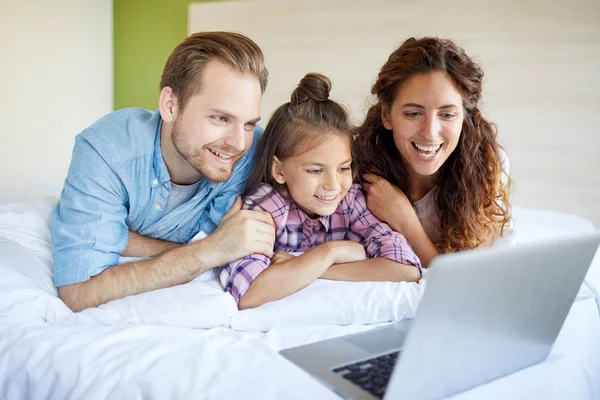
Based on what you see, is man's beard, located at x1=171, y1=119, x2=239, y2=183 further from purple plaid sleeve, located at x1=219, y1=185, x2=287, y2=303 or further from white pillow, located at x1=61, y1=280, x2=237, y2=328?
white pillow, located at x1=61, y1=280, x2=237, y2=328

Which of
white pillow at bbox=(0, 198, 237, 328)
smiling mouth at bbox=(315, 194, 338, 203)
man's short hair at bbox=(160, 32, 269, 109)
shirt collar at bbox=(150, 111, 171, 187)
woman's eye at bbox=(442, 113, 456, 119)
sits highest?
man's short hair at bbox=(160, 32, 269, 109)

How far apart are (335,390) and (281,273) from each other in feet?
1.59

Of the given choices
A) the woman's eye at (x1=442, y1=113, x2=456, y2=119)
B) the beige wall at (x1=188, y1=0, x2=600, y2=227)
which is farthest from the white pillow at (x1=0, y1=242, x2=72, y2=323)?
the beige wall at (x1=188, y1=0, x2=600, y2=227)

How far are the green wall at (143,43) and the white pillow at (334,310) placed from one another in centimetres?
292

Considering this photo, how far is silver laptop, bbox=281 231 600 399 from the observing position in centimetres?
63

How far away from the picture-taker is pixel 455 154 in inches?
62.6

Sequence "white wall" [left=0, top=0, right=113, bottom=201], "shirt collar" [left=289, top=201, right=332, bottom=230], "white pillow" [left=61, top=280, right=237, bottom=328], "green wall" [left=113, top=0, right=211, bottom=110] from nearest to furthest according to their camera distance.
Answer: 1. "white pillow" [left=61, top=280, right=237, bottom=328]
2. "shirt collar" [left=289, top=201, right=332, bottom=230]
3. "white wall" [left=0, top=0, right=113, bottom=201]
4. "green wall" [left=113, top=0, right=211, bottom=110]

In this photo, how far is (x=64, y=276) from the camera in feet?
3.93

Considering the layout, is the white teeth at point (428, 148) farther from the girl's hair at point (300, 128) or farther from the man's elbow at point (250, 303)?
the man's elbow at point (250, 303)

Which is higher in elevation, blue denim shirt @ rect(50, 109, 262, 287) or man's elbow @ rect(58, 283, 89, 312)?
blue denim shirt @ rect(50, 109, 262, 287)

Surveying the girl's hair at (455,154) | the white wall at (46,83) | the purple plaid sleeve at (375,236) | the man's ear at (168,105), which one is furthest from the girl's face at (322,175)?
the white wall at (46,83)

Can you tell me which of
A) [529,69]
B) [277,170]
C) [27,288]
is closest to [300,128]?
[277,170]

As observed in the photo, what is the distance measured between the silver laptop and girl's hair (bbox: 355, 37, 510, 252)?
27.4 inches

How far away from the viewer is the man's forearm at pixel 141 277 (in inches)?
46.3
